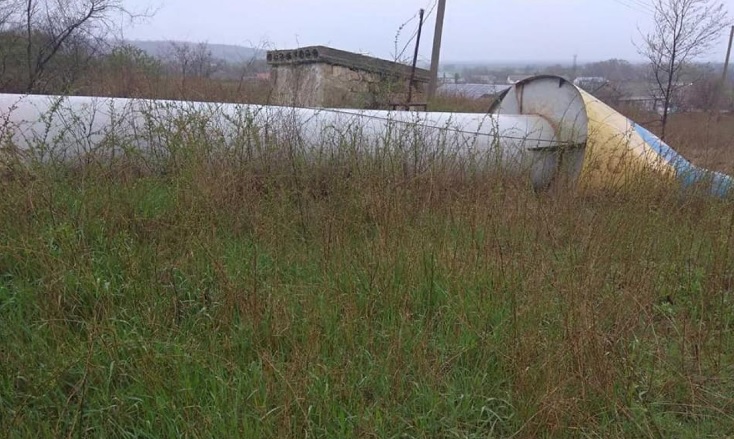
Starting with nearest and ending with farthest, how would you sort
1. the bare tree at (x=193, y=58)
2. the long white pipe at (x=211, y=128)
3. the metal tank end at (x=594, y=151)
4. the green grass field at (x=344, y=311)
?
the green grass field at (x=344, y=311), the long white pipe at (x=211, y=128), the metal tank end at (x=594, y=151), the bare tree at (x=193, y=58)

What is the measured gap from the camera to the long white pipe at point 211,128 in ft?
12.3

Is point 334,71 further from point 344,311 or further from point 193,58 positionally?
point 344,311

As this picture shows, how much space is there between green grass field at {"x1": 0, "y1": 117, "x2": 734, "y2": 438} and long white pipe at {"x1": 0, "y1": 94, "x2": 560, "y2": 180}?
1.15 ft

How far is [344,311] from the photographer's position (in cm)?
235

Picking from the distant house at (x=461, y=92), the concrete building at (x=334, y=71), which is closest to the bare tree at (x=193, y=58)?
the concrete building at (x=334, y=71)

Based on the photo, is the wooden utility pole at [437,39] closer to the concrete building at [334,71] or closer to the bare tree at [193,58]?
the concrete building at [334,71]

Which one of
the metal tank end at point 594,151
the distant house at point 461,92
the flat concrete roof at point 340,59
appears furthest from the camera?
the distant house at point 461,92

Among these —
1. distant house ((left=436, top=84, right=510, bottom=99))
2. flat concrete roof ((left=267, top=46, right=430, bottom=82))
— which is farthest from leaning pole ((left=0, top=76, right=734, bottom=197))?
distant house ((left=436, top=84, right=510, bottom=99))

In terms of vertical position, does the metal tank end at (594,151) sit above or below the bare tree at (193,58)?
below

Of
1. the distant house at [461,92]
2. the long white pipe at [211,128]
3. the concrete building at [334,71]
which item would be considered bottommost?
the long white pipe at [211,128]

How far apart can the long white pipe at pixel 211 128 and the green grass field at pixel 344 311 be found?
351 mm

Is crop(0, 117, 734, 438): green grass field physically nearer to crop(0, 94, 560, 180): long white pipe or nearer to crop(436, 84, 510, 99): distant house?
crop(0, 94, 560, 180): long white pipe

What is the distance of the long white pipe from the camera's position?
376cm

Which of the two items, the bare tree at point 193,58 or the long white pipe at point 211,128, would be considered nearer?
the long white pipe at point 211,128
